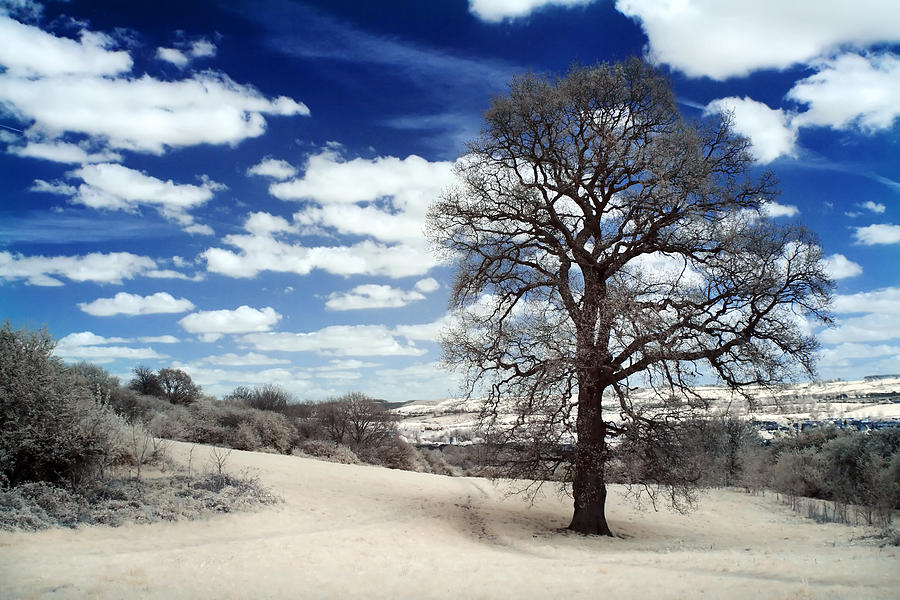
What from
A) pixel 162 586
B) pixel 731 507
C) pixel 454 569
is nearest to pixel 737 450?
pixel 731 507

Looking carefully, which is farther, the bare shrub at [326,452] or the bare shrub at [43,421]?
the bare shrub at [326,452]

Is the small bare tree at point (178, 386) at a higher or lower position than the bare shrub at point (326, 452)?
higher

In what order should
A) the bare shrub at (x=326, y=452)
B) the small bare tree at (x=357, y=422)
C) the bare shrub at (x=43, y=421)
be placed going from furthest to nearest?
the small bare tree at (x=357, y=422), the bare shrub at (x=326, y=452), the bare shrub at (x=43, y=421)

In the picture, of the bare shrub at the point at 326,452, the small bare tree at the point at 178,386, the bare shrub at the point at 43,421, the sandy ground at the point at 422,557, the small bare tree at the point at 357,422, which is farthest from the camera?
the small bare tree at the point at 178,386

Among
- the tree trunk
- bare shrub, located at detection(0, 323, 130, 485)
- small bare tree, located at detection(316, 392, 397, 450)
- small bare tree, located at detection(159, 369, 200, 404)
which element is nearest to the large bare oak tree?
the tree trunk

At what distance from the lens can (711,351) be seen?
13266 mm

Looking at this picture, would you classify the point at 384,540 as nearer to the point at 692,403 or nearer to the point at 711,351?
the point at 692,403

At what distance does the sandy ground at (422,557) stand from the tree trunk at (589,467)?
0.62 m

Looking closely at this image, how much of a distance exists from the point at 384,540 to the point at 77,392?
7785mm

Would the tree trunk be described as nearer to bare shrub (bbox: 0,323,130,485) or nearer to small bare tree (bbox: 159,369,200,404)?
bare shrub (bbox: 0,323,130,485)

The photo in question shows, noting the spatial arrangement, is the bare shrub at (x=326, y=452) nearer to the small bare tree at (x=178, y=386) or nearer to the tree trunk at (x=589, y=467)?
the tree trunk at (x=589, y=467)

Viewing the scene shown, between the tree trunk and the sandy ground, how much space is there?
619 millimetres

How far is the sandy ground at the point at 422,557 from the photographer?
8.01 m

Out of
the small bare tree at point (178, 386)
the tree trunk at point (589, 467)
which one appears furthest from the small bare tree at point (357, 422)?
the tree trunk at point (589, 467)
